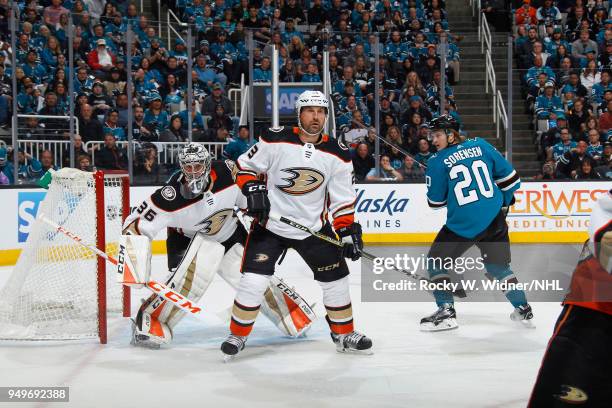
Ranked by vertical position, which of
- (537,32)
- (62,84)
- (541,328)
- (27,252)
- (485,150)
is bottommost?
(541,328)

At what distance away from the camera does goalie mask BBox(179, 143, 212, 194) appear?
14.7 ft

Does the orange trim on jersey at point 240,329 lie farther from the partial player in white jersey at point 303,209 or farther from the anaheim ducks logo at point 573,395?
the anaheim ducks logo at point 573,395

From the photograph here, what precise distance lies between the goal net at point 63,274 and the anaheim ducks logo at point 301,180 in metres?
1.01

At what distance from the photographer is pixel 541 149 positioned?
31.3 feet

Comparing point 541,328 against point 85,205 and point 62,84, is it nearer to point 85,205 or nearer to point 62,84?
point 85,205

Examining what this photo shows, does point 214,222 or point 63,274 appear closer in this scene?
point 214,222

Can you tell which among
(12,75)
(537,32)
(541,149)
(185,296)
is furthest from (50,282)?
(537,32)

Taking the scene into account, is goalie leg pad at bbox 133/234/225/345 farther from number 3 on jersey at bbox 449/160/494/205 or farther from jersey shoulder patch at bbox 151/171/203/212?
number 3 on jersey at bbox 449/160/494/205

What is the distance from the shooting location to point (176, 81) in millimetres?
9039

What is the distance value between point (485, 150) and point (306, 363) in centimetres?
153

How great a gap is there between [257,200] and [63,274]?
1.43m

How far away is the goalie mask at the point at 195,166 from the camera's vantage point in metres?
4.47

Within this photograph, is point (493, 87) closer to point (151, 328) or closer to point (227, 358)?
point (151, 328)

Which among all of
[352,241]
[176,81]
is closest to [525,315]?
[352,241]
